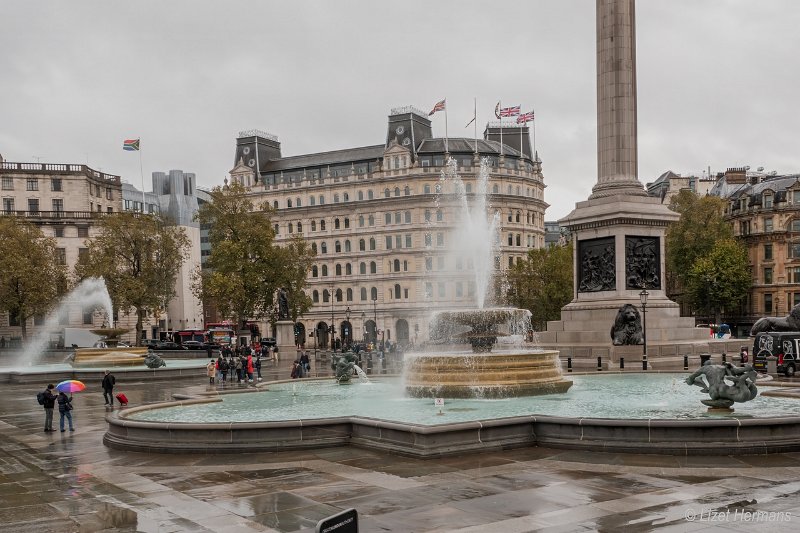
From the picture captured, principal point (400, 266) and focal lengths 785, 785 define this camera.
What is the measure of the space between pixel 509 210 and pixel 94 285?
53.1m

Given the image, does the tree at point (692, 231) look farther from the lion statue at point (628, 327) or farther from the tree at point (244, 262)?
the lion statue at point (628, 327)

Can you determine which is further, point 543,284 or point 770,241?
point 770,241

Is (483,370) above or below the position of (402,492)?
above

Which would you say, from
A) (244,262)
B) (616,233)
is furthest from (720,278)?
(244,262)

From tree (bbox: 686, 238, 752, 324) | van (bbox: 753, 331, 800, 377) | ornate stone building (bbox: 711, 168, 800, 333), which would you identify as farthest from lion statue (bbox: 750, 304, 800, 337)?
ornate stone building (bbox: 711, 168, 800, 333)

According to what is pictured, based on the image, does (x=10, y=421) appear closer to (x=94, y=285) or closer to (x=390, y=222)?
(x=94, y=285)

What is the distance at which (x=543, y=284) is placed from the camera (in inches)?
2972

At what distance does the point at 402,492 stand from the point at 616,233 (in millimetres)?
30977

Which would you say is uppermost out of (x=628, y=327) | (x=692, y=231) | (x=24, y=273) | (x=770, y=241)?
(x=692, y=231)

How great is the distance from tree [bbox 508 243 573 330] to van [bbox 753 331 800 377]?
117ft

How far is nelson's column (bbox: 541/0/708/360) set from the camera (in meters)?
40.0

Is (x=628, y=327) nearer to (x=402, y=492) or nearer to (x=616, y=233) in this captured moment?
(x=616, y=233)

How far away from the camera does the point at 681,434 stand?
14219 mm

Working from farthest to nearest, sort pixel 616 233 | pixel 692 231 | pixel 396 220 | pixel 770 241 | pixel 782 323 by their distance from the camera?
pixel 396 220, pixel 770 241, pixel 692 231, pixel 782 323, pixel 616 233
